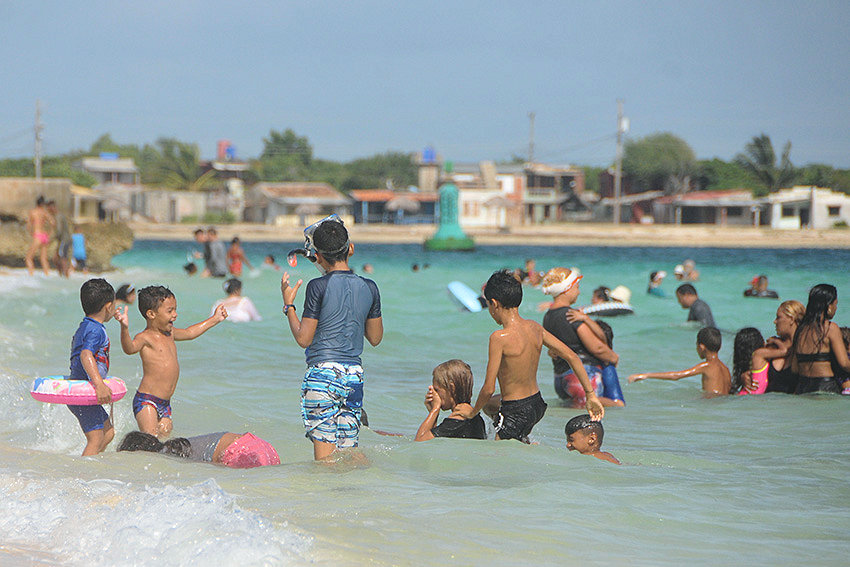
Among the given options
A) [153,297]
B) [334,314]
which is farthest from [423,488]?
[153,297]

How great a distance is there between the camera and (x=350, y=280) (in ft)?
16.4

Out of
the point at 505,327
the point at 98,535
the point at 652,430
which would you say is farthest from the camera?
the point at 652,430

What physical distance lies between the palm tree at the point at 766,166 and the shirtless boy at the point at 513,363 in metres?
72.7

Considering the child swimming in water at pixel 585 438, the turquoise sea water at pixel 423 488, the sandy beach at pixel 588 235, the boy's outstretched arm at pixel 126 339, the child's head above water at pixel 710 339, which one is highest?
the sandy beach at pixel 588 235

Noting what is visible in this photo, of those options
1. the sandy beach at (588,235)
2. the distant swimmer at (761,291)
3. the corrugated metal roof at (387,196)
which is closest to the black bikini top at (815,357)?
the distant swimmer at (761,291)

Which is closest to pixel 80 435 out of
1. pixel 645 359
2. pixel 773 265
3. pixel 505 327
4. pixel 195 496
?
pixel 195 496

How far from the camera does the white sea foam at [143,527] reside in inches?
149

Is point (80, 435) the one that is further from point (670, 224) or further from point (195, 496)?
point (670, 224)

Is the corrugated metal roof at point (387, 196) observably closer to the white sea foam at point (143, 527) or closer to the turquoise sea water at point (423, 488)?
the turquoise sea water at point (423, 488)

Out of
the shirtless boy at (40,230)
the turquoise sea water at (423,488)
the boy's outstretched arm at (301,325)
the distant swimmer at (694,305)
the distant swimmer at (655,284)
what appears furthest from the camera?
the distant swimmer at (655,284)

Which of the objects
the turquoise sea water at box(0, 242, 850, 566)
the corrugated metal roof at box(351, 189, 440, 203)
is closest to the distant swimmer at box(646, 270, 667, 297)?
the turquoise sea water at box(0, 242, 850, 566)

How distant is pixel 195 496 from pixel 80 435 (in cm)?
265

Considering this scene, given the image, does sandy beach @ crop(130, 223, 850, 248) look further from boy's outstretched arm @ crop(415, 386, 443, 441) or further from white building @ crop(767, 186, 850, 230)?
boy's outstretched arm @ crop(415, 386, 443, 441)

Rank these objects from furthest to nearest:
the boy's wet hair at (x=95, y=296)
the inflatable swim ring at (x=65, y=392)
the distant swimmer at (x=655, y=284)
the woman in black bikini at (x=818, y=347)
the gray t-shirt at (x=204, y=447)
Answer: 1. the distant swimmer at (x=655, y=284)
2. the woman in black bikini at (x=818, y=347)
3. the gray t-shirt at (x=204, y=447)
4. the boy's wet hair at (x=95, y=296)
5. the inflatable swim ring at (x=65, y=392)
